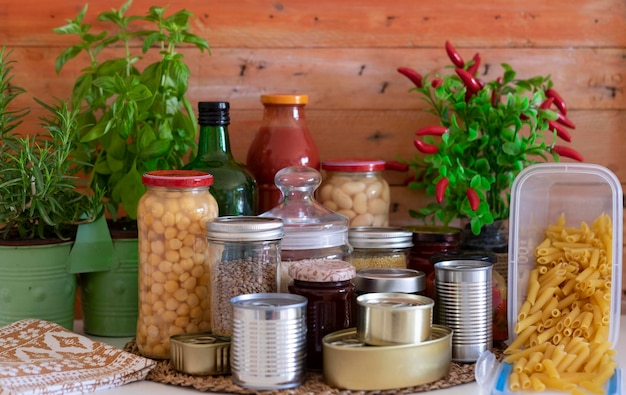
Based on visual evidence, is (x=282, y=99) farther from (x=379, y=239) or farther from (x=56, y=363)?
(x=56, y=363)

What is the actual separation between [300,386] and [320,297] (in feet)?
0.41

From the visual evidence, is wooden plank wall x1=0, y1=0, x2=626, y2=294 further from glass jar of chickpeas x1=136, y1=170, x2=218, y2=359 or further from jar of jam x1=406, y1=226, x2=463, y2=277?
glass jar of chickpeas x1=136, y1=170, x2=218, y2=359

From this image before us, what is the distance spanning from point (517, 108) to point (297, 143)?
1.14 ft

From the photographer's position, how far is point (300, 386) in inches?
40.4

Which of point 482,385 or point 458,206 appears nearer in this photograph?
point 482,385

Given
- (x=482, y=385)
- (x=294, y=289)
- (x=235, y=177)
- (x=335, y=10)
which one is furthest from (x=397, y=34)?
(x=482, y=385)

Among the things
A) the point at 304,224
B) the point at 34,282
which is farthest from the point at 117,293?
the point at 304,224

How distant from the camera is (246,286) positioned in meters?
1.11

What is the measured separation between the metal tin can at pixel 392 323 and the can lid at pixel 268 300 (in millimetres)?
80

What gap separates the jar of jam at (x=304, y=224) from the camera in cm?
117

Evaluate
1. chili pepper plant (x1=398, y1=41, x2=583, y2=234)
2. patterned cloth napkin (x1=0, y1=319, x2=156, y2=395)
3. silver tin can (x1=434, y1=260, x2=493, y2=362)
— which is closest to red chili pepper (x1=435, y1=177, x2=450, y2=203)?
chili pepper plant (x1=398, y1=41, x2=583, y2=234)

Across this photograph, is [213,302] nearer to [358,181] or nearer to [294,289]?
[294,289]

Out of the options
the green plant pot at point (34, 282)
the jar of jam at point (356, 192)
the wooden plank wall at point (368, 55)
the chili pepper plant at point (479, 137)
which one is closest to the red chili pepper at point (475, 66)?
the chili pepper plant at point (479, 137)

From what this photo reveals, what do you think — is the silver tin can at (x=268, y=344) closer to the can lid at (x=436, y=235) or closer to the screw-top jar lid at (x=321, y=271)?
the screw-top jar lid at (x=321, y=271)
